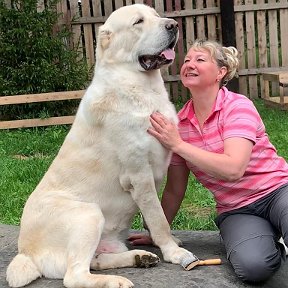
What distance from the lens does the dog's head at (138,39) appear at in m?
3.00

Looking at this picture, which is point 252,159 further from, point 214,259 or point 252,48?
point 252,48

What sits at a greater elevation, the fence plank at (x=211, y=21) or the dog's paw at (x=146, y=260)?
the fence plank at (x=211, y=21)

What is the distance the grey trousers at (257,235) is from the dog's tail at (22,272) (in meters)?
1.03

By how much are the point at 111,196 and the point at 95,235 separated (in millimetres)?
298

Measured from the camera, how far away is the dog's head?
3.00 m

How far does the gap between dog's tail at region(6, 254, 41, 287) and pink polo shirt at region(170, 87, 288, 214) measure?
3.41 feet

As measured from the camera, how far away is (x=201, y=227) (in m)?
4.27

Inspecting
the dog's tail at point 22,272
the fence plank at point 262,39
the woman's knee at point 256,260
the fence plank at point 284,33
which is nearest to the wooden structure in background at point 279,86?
the fence plank at point 262,39

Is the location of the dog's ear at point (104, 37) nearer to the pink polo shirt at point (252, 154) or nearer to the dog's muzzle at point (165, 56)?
the dog's muzzle at point (165, 56)

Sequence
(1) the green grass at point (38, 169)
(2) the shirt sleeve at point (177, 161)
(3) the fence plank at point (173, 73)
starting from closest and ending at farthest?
1. (2) the shirt sleeve at point (177, 161)
2. (1) the green grass at point (38, 169)
3. (3) the fence plank at point (173, 73)

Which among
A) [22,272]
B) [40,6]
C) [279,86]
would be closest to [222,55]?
[22,272]

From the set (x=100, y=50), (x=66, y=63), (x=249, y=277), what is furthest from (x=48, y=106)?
(x=249, y=277)

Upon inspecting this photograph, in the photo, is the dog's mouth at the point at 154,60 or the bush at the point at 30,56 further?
the bush at the point at 30,56

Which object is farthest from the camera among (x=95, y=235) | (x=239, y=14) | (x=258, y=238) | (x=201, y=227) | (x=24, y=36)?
(x=239, y=14)
